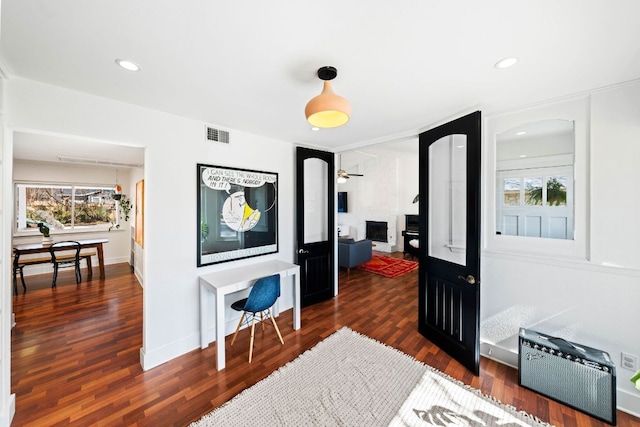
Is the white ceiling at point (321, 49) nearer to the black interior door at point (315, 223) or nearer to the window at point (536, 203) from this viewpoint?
the window at point (536, 203)

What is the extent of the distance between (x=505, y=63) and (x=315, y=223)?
9.29ft

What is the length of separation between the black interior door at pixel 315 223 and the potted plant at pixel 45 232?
5.05 meters

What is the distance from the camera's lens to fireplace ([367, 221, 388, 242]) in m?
7.68

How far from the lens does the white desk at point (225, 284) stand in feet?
7.39

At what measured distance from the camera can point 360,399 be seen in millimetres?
1881

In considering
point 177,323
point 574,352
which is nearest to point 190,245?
point 177,323

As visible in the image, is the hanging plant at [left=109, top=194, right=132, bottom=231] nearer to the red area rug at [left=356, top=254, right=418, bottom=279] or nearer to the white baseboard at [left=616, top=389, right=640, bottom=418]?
the red area rug at [left=356, top=254, right=418, bottom=279]

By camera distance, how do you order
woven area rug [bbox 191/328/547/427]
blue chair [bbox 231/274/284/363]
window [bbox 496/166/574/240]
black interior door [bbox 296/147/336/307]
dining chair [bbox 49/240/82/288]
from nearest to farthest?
woven area rug [bbox 191/328/547/427]
window [bbox 496/166/574/240]
blue chair [bbox 231/274/284/363]
black interior door [bbox 296/147/336/307]
dining chair [bbox 49/240/82/288]

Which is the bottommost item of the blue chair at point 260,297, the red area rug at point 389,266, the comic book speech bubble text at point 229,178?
the red area rug at point 389,266

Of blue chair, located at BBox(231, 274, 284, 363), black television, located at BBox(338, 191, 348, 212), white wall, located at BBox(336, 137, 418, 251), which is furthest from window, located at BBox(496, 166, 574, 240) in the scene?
black television, located at BBox(338, 191, 348, 212)

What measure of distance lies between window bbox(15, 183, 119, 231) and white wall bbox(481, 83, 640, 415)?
7.99 m

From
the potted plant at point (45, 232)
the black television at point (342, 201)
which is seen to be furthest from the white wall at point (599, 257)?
the potted plant at point (45, 232)

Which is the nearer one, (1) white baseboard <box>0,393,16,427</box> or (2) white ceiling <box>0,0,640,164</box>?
(2) white ceiling <box>0,0,640,164</box>

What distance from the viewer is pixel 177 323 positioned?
245 centimetres
